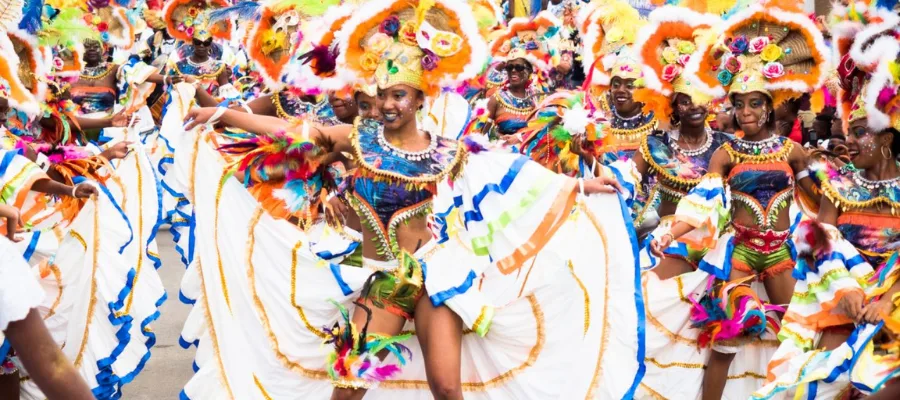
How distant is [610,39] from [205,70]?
204 inches

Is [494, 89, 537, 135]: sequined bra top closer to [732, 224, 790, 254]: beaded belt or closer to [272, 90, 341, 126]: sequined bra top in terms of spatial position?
[272, 90, 341, 126]: sequined bra top

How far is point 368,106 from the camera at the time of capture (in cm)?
545

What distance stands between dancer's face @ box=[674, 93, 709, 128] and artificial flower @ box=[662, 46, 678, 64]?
0.20 meters

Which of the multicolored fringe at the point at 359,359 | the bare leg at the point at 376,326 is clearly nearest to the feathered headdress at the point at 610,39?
the bare leg at the point at 376,326

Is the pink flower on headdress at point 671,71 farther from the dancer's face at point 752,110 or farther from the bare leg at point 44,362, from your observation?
the bare leg at point 44,362

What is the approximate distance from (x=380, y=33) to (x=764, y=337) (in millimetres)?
2796

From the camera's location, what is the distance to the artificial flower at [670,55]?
7043mm

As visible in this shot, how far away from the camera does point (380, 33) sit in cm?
529

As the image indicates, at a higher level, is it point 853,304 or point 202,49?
point 853,304

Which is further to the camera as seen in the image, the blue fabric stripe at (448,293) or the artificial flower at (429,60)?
the artificial flower at (429,60)

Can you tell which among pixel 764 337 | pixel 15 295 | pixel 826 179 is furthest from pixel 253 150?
pixel 764 337

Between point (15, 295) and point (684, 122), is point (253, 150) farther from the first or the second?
point (684, 122)

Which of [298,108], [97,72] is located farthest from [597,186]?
[97,72]

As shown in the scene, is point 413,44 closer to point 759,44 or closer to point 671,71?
point 759,44
